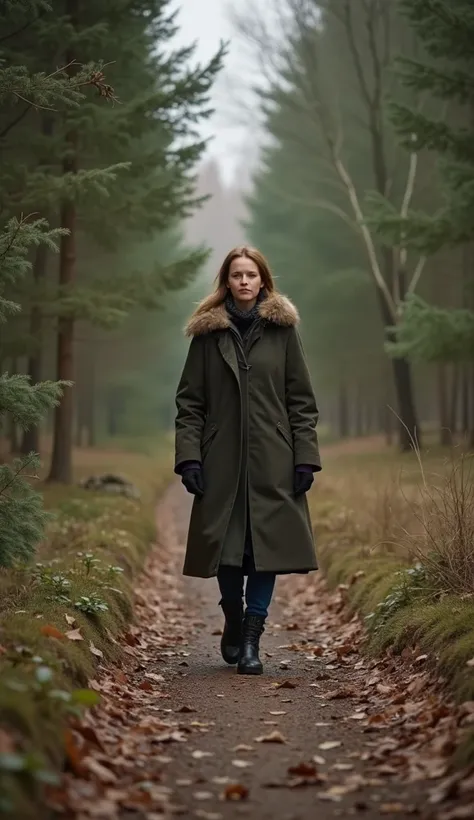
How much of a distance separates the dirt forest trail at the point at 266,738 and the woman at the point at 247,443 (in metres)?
0.58

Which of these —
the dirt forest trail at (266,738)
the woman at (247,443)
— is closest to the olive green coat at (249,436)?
the woman at (247,443)

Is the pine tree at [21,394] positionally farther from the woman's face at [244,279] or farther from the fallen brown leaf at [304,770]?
the fallen brown leaf at [304,770]

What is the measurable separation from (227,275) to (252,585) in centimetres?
202

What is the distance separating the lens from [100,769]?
12.3 ft

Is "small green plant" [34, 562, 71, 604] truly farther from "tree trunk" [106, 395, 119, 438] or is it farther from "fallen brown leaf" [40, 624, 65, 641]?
"tree trunk" [106, 395, 119, 438]

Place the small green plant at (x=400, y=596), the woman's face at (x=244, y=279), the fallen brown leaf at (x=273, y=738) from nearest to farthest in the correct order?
the fallen brown leaf at (x=273, y=738) < the woman's face at (x=244, y=279) < the small green plant at (x=400, y=596)

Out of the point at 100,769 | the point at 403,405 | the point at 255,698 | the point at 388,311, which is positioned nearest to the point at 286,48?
the point at 388,311

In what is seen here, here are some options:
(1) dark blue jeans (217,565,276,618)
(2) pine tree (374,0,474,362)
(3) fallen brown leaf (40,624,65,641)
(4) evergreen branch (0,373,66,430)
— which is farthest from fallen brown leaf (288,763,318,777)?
(2) pine tree (374,0,474,362)

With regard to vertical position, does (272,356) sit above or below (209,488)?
above

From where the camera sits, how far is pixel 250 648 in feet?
20.0

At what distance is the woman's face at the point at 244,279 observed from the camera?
20.3 feet

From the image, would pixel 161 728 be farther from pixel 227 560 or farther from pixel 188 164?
pixel 188 164

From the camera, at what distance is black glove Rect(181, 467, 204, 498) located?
5972 millimetres

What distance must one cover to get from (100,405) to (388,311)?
20616mm
